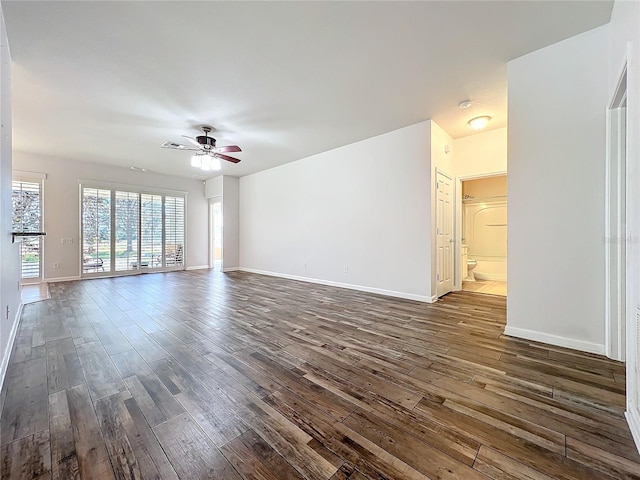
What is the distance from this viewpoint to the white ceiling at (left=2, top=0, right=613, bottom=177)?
211 centimetres

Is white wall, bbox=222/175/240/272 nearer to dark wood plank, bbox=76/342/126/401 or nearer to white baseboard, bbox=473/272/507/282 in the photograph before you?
dark wood plank, bbox=76/342/126/401

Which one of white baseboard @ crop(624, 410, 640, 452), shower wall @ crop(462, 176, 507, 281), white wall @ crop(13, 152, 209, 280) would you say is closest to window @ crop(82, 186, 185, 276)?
white wall @ crop(13, 152, 209, 280)

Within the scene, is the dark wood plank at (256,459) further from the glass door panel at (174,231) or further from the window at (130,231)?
the glass door panel at (174,231)

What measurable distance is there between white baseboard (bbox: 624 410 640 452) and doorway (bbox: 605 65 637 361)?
3.47 ft

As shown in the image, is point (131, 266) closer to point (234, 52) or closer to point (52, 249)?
point (52, 249)

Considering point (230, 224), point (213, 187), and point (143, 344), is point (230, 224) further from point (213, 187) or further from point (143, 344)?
point (143, 344)

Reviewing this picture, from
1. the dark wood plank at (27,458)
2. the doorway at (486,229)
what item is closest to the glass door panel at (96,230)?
the dark wood plank at (27,458)

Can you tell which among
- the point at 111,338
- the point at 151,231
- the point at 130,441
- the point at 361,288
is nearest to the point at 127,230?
the point at 151,231

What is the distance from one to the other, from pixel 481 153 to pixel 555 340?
3.21 meters

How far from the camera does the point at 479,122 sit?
3955mm

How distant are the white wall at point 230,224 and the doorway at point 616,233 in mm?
7433

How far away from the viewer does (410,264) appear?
14.0ft

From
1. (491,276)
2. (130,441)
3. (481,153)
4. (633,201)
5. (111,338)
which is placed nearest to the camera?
(130,441)

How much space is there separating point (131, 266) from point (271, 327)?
593 centimetres
